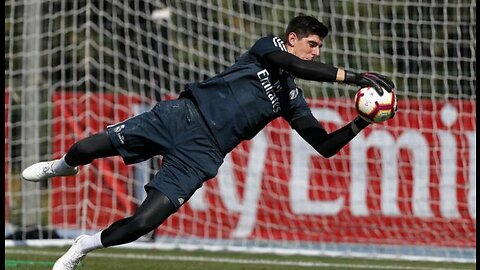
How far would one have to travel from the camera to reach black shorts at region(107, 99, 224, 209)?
7.68 metres

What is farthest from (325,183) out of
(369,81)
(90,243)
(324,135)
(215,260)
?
(90,243)

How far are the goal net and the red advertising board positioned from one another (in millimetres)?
13

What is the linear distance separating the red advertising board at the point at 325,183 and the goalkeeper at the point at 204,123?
5.48 meters

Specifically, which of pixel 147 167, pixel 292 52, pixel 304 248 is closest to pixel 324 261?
pixel 304 248

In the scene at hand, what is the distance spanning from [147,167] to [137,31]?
1.66 meters

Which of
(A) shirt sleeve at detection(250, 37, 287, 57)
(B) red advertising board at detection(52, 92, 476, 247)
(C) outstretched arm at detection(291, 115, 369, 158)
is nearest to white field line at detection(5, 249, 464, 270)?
(B) red advertising board at detection(52, 92, 476, 247)

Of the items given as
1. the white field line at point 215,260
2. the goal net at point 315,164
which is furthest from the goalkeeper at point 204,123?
the goal net at point 315,164

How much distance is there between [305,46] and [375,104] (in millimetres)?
669

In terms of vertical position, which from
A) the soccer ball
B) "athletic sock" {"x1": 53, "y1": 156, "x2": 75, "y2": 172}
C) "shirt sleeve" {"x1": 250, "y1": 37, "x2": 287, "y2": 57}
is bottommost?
"athletic sock" {"x1": 53, "y1": 156, "x2": 75, "y2": 172}

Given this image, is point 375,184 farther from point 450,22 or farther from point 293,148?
point 450,22

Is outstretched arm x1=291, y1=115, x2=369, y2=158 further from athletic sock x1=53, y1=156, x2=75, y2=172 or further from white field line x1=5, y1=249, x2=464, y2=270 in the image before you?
white field line x1=5, y1=249, x2=464, y2=270

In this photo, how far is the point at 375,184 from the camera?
13.5 m

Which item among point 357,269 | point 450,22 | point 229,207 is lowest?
point 357,269

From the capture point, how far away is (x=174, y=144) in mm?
7789
